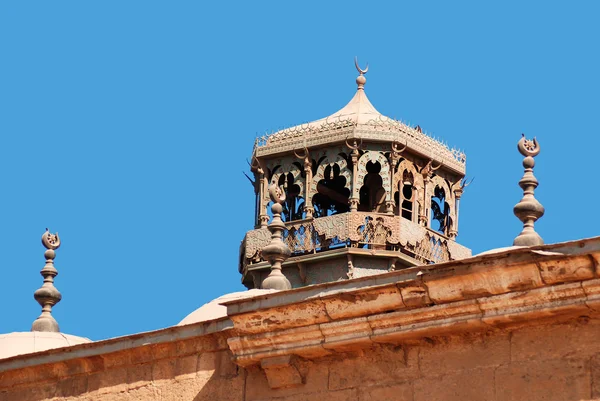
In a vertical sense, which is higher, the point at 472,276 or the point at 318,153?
the point at 318,153

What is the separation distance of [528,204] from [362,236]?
49.2ft

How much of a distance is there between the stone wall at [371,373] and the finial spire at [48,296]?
353 cm

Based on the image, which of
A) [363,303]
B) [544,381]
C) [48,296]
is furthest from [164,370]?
[48,296]

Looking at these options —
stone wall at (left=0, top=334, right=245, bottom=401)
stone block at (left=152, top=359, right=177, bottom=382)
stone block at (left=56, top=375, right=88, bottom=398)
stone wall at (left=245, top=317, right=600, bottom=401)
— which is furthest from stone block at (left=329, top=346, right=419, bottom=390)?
stone block at (left=56, top=375, right=88, bottom=398)

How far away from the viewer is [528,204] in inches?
604

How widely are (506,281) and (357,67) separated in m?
20.4

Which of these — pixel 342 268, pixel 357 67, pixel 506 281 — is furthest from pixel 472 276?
pixel 357 67

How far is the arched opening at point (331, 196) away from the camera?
31.6 m

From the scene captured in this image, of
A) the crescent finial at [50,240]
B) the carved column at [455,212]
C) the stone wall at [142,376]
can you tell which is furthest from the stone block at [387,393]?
the carved column at [455,212]

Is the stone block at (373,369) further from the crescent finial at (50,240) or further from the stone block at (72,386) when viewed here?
the crescent finial at (50,240)

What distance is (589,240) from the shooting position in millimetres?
12094

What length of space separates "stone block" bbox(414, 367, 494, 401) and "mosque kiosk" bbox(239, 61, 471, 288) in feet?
54.7

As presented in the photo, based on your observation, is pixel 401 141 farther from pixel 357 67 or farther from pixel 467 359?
pixel 467 359

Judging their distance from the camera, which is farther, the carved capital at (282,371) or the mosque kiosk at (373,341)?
the carved capital at (282,371)
